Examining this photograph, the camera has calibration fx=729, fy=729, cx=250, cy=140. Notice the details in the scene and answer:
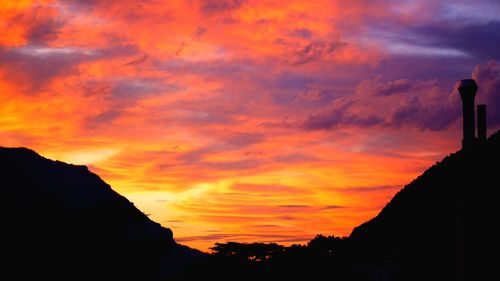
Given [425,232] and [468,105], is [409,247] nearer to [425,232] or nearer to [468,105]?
[425,232]

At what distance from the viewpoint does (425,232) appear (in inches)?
1250

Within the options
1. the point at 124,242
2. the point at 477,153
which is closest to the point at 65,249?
the point at 124,242

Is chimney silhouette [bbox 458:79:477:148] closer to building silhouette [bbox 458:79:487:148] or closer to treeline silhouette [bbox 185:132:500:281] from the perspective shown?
building silhouette [bbox 458:79:487:148]

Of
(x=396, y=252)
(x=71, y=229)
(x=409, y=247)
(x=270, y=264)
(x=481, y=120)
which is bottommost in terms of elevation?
(x=270, y=264)

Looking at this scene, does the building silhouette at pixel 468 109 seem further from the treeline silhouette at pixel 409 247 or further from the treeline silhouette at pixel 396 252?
the treeline silhouette at pixel 396 252

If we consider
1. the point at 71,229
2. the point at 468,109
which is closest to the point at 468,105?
the point at 468,109

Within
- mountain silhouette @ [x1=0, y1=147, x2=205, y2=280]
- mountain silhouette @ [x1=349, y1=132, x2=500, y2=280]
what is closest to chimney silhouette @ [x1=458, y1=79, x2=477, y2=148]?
mountain silhouette @ [x1=349, y1=132, x2=500, y2=280]

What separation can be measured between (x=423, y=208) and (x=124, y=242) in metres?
85.9

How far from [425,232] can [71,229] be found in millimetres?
98211

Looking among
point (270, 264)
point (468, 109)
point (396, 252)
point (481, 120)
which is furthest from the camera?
point (396, 252)

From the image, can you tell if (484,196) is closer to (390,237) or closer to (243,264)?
(390,237)

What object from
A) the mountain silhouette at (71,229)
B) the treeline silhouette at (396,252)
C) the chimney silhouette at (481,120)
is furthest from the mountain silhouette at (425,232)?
the mountain silhouette at (71,229)

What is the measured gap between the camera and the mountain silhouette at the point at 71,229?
344 feet

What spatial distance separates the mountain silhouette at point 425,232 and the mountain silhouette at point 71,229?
→ 52.0 metres
